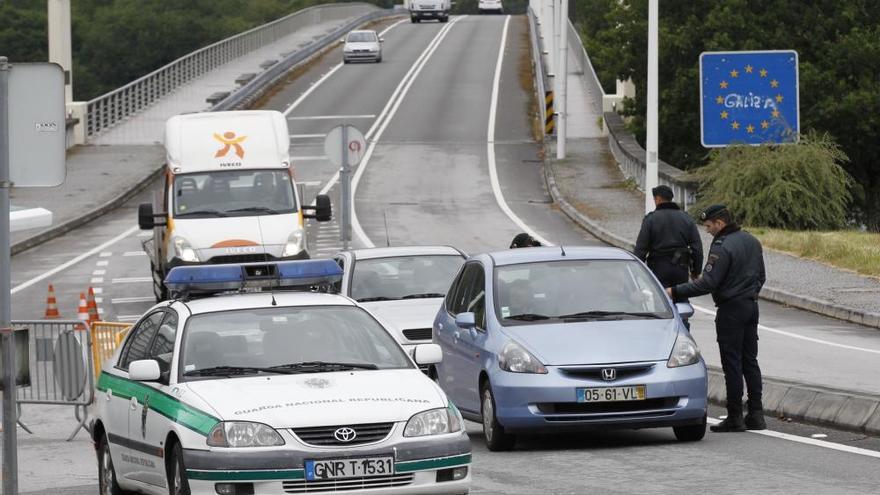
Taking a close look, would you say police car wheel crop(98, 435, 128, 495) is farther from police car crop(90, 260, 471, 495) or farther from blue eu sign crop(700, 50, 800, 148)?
blue eu sign crop(700, 50, 800, 148)

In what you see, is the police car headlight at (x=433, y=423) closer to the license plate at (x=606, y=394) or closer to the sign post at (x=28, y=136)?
the sign post at (x=28, y=136)

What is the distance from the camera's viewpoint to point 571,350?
1280 centimetres

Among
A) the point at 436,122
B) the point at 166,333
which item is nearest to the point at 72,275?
the point at 166,333

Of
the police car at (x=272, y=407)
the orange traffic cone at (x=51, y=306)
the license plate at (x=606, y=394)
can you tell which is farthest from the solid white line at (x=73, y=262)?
the police car at (x=272, y=407)

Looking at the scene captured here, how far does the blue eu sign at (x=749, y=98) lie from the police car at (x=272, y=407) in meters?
26.0

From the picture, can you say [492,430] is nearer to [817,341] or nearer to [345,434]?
[345,434]

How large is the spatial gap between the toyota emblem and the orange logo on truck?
16.5 m

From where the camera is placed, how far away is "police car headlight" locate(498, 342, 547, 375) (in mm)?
12773

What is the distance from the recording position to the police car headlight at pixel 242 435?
30.6 ft

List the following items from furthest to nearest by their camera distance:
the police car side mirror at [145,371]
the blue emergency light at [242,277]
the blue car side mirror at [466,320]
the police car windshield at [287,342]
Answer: the blue emergency light at [242,277]
the blue car side mirror at [466,320]
the police car windshield at [287,342]
the police car side mirror at [145,371]

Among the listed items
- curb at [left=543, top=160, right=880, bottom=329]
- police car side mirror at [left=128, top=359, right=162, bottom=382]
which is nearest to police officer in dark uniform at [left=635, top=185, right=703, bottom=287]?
curb at [left=543, top=160, right=880, bottom=329]

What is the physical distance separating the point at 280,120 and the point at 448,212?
556 inches

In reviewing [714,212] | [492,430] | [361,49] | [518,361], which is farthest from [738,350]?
[361,49]

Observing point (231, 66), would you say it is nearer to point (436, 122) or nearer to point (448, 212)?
point (436, 122)
